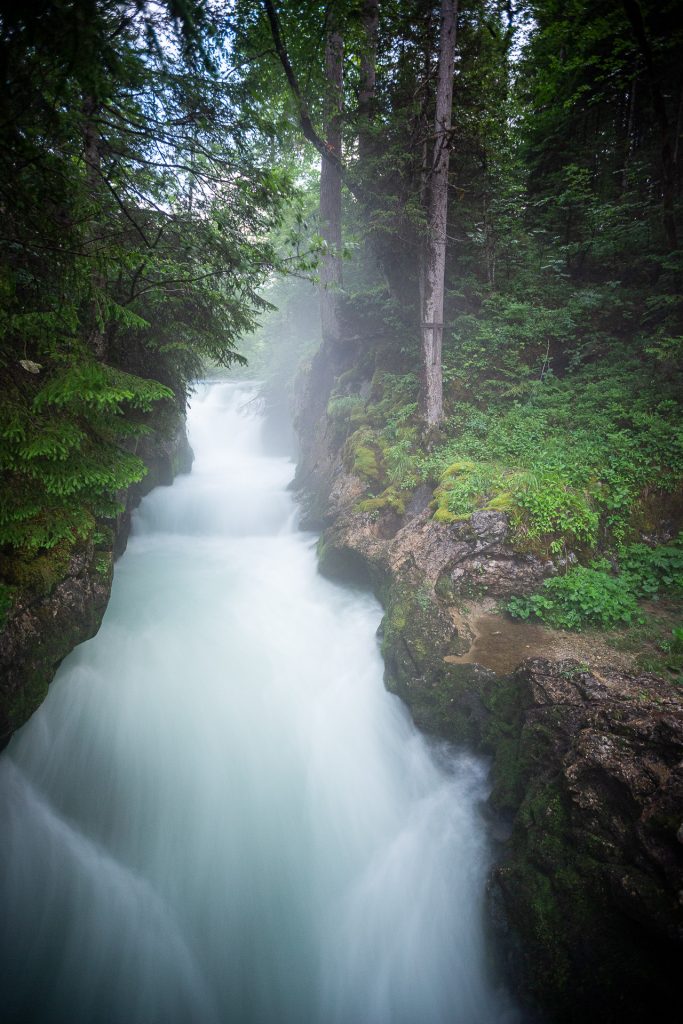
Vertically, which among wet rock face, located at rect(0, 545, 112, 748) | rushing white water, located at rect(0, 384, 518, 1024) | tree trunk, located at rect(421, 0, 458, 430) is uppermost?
tree trunk, located at rect(421, 0, 458, 430)

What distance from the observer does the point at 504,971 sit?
3.84 m

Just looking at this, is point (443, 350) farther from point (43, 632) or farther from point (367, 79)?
point (43, 632)

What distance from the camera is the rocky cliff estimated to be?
4281 mm

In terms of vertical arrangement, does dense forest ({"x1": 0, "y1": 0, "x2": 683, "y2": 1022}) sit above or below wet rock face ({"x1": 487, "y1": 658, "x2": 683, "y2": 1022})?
above

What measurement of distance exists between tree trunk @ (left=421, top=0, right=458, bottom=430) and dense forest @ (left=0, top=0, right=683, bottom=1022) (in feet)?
0.20

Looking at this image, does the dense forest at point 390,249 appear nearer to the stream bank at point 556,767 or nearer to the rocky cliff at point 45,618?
the rocky cliff at point 45,618

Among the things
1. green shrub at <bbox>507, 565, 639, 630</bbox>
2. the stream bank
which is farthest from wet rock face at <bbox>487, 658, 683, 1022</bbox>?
green shrub at <bbox>507, 565, 639, 630</bbox>

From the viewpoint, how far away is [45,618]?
4723 mm

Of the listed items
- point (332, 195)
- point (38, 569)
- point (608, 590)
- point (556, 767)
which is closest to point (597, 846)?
point (556, 767)

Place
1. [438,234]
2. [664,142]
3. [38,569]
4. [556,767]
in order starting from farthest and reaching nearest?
1. [438,234]
2. [664,142]
3. [38,569]
4. [556,767]

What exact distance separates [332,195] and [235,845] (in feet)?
47.3

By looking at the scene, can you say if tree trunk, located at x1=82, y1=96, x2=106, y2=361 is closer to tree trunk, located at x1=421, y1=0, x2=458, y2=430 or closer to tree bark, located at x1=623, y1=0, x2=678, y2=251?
tree trunk, located at x1=421, y1=0, x2=458, y2=430

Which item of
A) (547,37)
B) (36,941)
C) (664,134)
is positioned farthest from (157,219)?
(547,37)

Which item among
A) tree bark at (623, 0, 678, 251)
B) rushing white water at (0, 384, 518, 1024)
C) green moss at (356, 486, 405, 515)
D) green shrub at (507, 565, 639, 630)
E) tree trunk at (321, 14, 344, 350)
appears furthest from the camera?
tree trunk at (321, 14, 344, 350)
